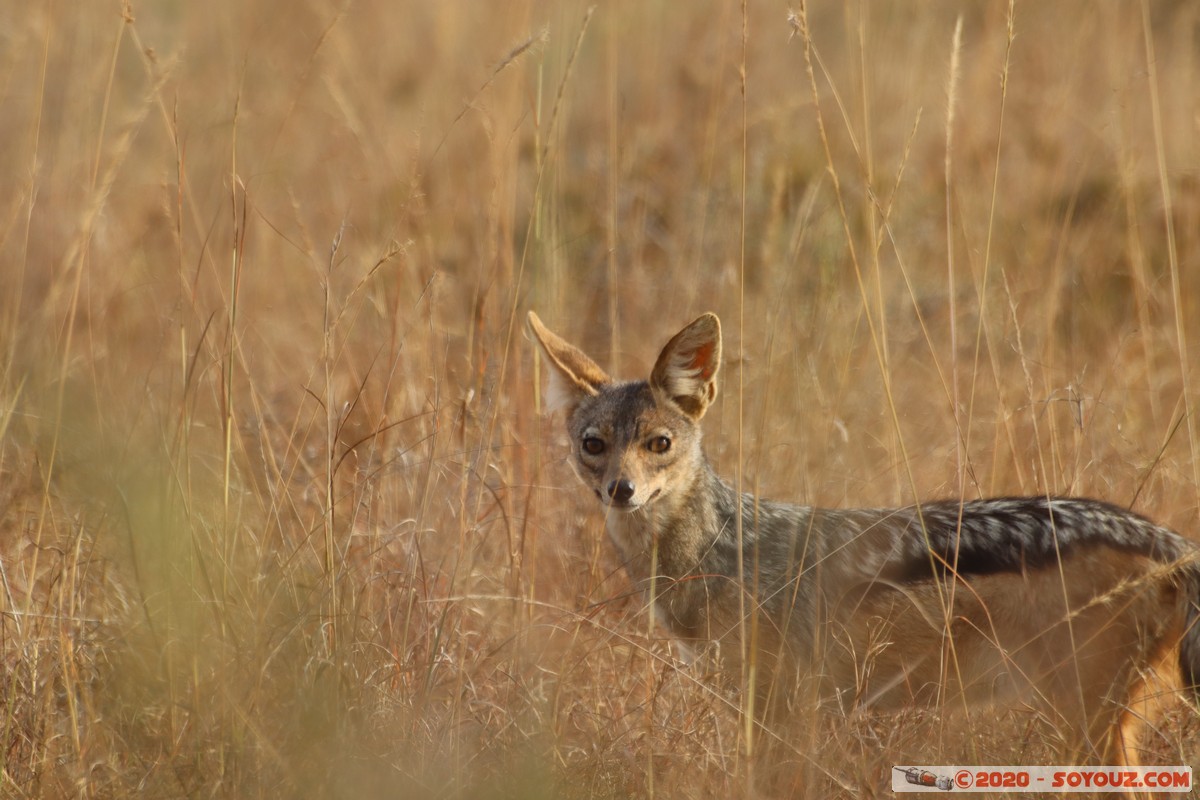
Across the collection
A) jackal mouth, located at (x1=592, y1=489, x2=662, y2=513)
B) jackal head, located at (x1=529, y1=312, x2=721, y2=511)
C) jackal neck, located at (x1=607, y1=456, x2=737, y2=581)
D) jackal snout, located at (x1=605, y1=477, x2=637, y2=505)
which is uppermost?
jackal head, located at (x1=529, y1=312, x2=721, y2=511)

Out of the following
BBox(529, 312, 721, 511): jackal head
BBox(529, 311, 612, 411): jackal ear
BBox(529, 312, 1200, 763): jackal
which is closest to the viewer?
BBox(529, 312, 1200, 763): jackal

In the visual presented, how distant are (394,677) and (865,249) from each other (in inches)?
209

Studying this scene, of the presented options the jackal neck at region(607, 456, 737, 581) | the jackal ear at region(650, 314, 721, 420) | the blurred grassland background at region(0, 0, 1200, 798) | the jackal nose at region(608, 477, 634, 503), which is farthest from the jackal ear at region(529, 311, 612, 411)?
the jackal nose at region(608, 477, 634, 503)

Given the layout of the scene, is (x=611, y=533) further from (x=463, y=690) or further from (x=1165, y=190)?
(x=1165, y=190)

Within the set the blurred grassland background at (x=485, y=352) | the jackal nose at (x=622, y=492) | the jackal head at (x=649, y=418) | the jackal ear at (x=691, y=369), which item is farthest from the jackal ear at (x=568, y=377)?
the jackal nose at (x=622, y=492)

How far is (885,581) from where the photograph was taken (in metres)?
3.91

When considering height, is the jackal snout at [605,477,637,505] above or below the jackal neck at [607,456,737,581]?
above

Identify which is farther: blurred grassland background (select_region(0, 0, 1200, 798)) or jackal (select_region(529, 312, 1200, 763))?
jackal (select_region(529, 312, 1200, 763))

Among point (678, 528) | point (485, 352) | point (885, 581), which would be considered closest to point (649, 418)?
point (678, 528)

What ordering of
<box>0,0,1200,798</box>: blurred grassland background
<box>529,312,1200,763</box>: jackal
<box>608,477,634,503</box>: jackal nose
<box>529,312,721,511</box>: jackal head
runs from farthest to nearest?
1. <box>529,312,721,511</box>: jackal head
2. <box>608,477,634,503</box>: jackal nose
3. <box>529,312,1200,763</box>: jackal
4. <box>0,0,1200,798</box>: blurred grassland background

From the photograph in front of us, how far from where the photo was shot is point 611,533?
177 inches

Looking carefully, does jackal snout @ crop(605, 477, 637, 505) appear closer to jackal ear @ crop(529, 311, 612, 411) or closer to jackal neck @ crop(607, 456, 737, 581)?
jackal neck @ crop(607, 456, 737, 581)

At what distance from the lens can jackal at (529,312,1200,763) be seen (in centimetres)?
353

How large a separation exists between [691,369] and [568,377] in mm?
507
